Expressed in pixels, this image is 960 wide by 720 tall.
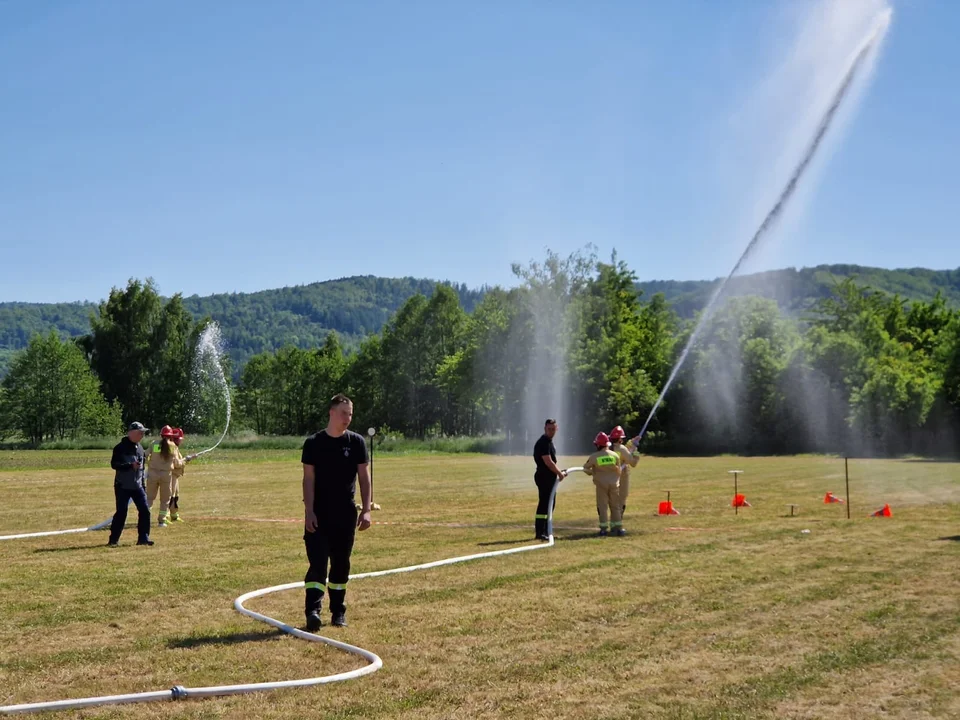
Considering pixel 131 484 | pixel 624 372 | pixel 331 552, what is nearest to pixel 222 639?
pixel 331 552

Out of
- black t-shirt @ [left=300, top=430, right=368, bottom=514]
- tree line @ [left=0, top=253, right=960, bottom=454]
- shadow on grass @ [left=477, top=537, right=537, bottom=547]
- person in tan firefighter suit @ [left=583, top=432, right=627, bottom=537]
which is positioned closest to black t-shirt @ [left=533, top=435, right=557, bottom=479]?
person in tan firefighter suit @ [left=583, top=432, right=627, bottom=537]

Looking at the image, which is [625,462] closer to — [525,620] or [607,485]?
[607,485]

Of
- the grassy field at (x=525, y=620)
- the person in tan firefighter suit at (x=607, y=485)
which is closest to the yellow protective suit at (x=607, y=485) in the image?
the person in tan firefighter suit at (x=607, y=485)

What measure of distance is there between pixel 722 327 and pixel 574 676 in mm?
80649

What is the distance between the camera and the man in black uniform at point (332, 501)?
1035 cm

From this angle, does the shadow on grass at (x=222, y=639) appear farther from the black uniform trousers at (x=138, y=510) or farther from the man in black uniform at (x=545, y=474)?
the man in black uniform at (x=545, y=474)

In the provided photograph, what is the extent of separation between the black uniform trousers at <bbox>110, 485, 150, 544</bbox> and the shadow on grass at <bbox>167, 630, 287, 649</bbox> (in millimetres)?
8085

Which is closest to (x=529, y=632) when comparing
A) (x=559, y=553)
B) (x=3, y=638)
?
(x=3, y=638)

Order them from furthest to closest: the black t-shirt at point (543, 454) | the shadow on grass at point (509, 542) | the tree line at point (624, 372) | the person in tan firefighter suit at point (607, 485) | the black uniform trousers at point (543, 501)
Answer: the tree line at point (624, 372), the black t-shirt at point (543, 454), the person in tan firefighter suit at point (607, 485), the black uniform trousers at point (543, 501), the shadow on grass at point (509, 542)

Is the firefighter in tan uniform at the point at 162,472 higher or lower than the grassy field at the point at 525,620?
higher

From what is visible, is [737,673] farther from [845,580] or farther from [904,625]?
[845,580]

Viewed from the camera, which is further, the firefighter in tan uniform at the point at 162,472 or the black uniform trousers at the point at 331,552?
the firefighter in tan uniform at the point at 162,472

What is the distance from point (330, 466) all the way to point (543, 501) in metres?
8.91

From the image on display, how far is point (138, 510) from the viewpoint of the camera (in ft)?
58.3
